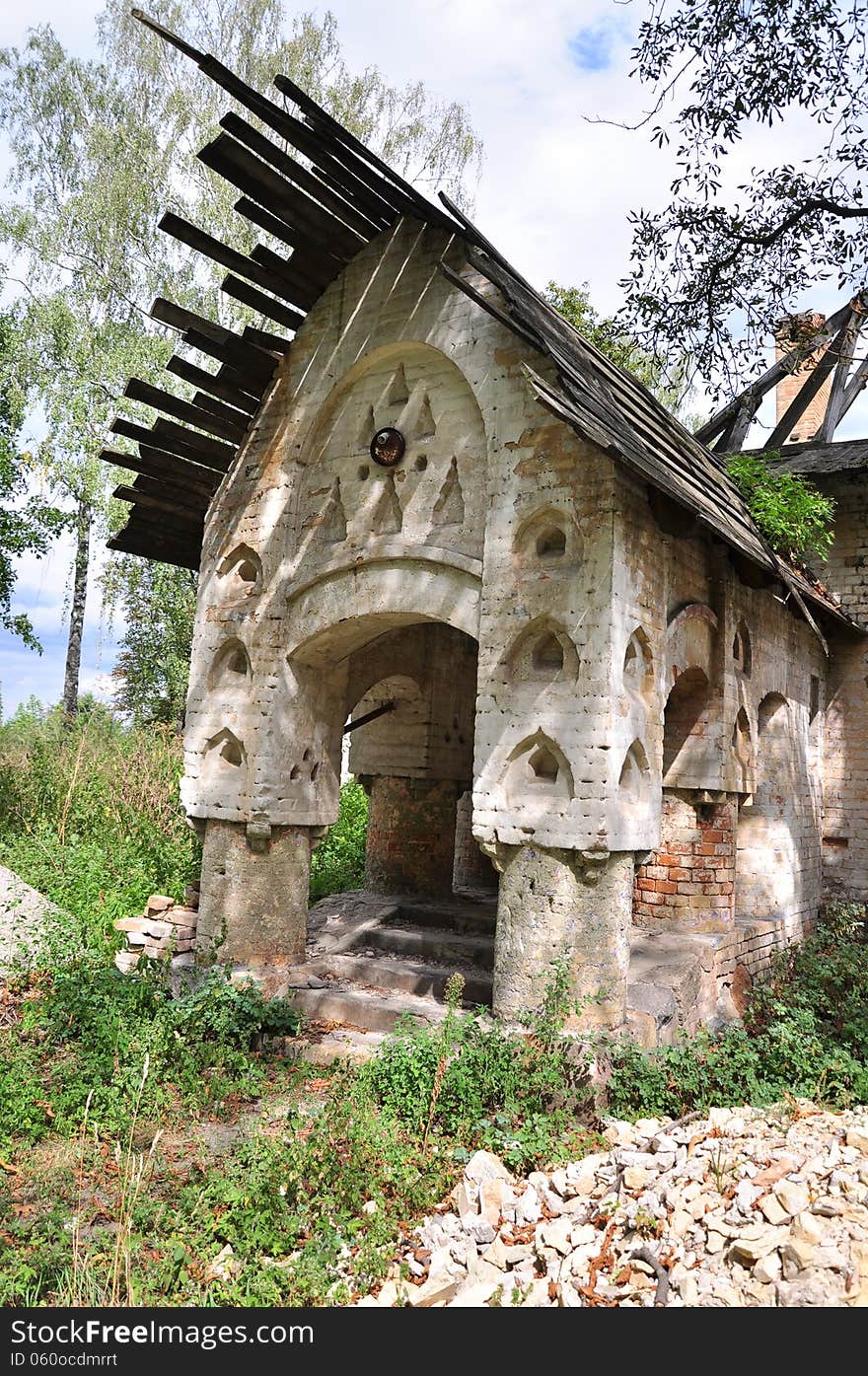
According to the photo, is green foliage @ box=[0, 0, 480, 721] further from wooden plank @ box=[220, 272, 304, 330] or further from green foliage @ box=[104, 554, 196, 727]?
wooden plank @ box=[220, 272, 304, 330]

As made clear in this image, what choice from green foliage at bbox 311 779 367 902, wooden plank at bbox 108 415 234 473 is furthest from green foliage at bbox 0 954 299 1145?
green foliage at bbox 311 779 367 902

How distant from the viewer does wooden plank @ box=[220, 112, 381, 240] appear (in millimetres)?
6336

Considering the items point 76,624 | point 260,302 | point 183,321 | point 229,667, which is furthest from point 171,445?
point 76,624

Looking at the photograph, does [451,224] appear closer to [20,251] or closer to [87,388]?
[87,388]

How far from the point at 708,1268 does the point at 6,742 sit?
14.5 m

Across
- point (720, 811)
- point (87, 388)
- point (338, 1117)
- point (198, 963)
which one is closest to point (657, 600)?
point (720, 811)

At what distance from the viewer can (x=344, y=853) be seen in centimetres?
1447

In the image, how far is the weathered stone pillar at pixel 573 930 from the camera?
6219 mm

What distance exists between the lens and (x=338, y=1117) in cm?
531

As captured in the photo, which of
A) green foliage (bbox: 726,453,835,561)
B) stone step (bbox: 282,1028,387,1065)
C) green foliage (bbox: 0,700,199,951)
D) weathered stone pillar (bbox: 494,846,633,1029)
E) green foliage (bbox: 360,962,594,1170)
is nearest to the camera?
green foliage (bbox: 360,962,594,1170)

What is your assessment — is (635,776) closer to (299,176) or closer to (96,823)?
(299,176)

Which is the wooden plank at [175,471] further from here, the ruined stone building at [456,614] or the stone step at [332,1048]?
the stone step at [332,1048]

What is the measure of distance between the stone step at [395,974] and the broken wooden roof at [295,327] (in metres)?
4.09

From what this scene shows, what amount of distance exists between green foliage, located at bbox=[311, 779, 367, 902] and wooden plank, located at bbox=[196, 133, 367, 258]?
6727 mm
